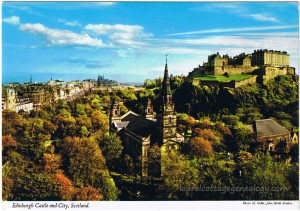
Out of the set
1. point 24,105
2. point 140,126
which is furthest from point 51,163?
point 24,105

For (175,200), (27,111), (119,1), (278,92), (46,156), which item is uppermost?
(119,1)

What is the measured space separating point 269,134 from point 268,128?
0.86 metres

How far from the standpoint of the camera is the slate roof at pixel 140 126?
19812 millimetres

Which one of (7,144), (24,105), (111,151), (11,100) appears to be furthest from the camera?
(24,105)

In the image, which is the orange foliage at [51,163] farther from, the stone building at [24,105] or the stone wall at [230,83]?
the stone wall at [230,83]

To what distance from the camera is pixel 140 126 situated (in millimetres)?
21594

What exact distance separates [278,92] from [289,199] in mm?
23378

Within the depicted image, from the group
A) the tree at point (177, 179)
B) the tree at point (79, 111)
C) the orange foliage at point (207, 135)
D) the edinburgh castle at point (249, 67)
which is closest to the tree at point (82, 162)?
the tree at point (177, 179)

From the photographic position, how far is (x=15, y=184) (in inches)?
513

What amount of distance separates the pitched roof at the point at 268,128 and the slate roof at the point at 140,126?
1166 cm

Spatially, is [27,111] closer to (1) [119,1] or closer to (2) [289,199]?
(1) [119,1]

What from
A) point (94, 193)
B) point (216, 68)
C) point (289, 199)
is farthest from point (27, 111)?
point (216, 68)

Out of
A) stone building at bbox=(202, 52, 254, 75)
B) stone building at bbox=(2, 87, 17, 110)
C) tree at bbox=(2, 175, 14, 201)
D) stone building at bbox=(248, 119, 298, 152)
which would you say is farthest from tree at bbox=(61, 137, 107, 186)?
stone building at bbox=(202, 52, 254, 75)

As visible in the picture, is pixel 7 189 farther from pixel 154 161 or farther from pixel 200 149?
pixel 200 149
